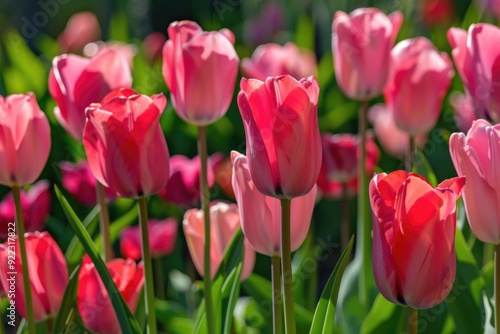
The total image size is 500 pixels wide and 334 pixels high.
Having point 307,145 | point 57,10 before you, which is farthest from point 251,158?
point 57,10

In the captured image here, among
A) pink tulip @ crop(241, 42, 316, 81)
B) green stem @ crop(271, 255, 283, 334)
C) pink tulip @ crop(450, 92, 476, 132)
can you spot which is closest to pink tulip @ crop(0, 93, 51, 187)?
green stem @ crop(271, 255, 283, 334)

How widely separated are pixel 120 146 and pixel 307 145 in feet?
0.80

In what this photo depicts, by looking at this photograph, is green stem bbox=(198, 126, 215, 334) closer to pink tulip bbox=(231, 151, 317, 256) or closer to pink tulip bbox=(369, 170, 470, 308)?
pink tulip bbox=(231, 151, 317, 256)

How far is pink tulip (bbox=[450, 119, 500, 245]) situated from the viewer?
94 cm

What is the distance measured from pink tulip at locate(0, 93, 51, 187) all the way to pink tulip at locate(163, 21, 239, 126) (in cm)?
20

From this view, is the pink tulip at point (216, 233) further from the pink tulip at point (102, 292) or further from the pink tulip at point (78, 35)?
the pink tulip at point (78, 35)

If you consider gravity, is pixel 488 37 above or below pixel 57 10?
above

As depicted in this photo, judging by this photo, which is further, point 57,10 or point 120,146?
point 57,10

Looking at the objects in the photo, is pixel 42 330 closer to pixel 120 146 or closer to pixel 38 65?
pixel 120 146

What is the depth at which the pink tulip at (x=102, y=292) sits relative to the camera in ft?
3.90

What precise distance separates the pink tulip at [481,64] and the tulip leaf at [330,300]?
38 centimetres

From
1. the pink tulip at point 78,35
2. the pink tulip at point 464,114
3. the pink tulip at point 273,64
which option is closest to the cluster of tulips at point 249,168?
the pink tulip at point 464,114

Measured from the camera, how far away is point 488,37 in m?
1.20

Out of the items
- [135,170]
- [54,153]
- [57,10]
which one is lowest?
[57,10]
